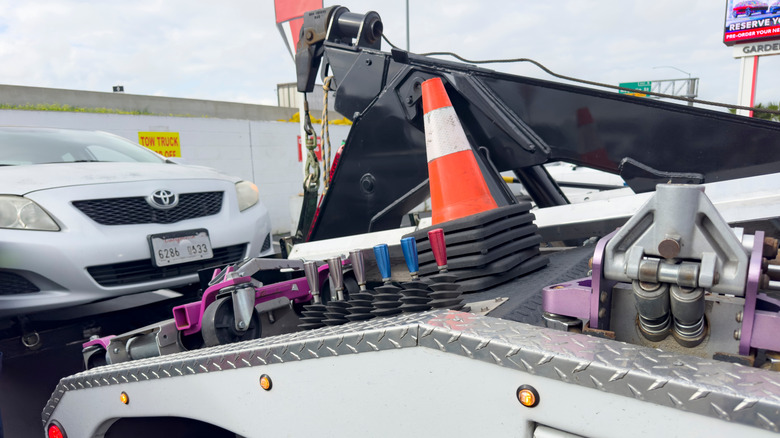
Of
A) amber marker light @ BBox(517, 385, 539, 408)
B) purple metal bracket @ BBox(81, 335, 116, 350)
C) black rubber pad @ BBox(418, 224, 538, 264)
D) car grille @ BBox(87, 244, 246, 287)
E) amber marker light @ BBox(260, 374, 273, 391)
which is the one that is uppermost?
black rubber pad @ BBox(418, 224, 538, 264)

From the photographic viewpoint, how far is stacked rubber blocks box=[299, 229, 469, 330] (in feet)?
4.58

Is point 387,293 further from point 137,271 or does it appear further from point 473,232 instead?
point 137,271

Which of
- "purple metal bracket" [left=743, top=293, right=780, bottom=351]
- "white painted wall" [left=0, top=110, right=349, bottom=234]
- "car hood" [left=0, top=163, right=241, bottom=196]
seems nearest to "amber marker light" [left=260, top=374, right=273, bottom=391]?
"purple metal bracket" [left=743, top=293, right=780, bottom=351]

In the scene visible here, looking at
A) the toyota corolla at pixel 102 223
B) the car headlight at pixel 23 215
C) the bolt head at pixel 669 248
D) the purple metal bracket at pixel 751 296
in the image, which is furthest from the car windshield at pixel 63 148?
the purple metal bracket at pixel 751 296

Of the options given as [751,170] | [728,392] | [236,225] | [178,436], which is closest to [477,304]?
[728,392]

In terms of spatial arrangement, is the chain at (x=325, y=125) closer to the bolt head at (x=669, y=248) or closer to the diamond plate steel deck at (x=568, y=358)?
the diamond plate steel deck at (x=568, y=358)

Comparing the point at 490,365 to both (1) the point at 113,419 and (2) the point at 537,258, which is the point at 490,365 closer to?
(2) the point at 537,258

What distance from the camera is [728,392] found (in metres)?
0.77

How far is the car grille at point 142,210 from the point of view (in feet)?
9.15

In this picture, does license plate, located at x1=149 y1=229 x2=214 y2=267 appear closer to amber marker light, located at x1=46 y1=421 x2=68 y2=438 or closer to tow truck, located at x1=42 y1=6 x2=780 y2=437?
tow truck, located at x1=42 y1=6 x2=780 y2=437

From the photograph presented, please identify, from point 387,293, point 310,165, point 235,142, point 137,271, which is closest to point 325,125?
point 310,165

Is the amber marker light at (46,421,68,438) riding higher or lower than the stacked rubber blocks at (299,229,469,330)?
lower

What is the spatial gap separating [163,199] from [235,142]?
878 cm

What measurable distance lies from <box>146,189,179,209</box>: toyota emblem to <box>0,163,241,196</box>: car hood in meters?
0.13
